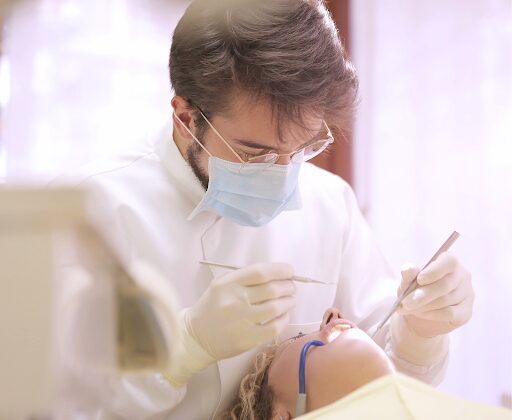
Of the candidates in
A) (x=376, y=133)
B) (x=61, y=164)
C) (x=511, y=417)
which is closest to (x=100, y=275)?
(x=61, y=164)

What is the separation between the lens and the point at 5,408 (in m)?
0.54

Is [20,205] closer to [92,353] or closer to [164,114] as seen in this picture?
[92,353]

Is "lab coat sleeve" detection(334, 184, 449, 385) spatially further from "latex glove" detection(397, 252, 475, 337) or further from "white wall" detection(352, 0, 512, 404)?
"white wall" detection(352, 0, 512, 404)

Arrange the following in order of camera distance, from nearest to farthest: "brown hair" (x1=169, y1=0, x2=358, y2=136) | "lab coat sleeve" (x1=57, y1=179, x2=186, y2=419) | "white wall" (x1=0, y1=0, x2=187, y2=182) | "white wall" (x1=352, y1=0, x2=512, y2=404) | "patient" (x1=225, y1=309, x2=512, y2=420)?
"lab coat sleeve" (x1=57, y1=179, x2=186, y2=419) → "white wall" (x1=0, y1=0, x2=187, y2=182) → "patient" (x1=225, y1=309, x2=512, y2=420) → "brown hair" (x1=169, y1=0, x2=358, y2=136) → "white wall" (x1=352, y1=0, x2=512, y2=404)

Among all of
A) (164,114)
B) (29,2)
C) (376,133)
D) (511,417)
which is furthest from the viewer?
(376,133)

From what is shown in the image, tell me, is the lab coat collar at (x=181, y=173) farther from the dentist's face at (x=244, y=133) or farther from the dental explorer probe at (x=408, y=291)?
the dental explorer probe at (x=408, y=291)

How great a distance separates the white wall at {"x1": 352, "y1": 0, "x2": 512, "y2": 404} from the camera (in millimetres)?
1901

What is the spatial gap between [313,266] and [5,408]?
0.95 m

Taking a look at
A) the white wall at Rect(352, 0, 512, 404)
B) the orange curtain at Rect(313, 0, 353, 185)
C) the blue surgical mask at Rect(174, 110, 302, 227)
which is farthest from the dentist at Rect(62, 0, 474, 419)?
the white wall at Rect(352, 0, 512, 404)

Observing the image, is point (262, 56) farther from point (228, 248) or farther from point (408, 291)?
point (408, 291)

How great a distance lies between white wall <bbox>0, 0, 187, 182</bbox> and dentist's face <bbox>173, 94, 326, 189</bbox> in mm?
126

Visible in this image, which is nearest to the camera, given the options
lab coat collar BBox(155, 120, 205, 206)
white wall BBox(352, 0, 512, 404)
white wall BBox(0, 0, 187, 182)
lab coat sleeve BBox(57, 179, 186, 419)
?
lab coat sleeve BBox(57, 179, 186, 419)

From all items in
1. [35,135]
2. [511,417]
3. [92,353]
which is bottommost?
[511,417]

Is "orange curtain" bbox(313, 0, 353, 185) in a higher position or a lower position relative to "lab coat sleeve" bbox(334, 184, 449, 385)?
higher
